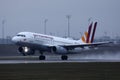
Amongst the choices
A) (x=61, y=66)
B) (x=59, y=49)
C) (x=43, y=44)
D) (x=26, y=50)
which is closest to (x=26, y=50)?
(x=26, y=50)

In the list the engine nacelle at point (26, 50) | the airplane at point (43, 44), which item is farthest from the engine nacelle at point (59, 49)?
the engine nacelle at point (26, 50)

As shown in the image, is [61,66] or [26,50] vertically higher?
[26,50]

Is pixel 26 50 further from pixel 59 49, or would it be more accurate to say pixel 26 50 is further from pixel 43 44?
pixel 59 49

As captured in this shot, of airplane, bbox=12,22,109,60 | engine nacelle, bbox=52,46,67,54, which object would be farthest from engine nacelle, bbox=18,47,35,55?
engine nacelle, bbox=52,46,67,54

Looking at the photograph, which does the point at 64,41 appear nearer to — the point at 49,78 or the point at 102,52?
the point at 102,52

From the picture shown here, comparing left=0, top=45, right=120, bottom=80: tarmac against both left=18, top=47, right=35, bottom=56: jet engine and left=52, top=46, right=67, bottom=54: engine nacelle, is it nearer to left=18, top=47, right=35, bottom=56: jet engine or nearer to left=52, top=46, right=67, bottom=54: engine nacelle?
left=52, top=46, right=67, bottom=54: engine nacelle

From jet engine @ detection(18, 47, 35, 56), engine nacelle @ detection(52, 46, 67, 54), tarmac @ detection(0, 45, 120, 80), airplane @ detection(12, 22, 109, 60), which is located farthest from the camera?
jet engine @ detection(18, 47, 35, 56)

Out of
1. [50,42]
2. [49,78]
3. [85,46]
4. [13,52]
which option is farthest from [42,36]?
[49,78]

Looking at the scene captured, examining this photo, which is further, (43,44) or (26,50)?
(26,50)

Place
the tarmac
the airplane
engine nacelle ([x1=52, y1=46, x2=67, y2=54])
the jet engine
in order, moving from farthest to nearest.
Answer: the jet engine → engine nacelle ([x1=52, y1=46, x2=67, y2=54]) → the airplane → the tarmac

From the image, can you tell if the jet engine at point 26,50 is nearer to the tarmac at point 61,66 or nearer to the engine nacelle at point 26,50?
the engine nacelle at point 26,50

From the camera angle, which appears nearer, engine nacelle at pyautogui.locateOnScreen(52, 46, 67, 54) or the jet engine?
engine nacelle at pyautogui.locateOnScreen(52, 46, 67, 54)

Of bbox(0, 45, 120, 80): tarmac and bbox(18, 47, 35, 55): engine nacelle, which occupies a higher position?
bbox(18, 47, 35, 55): engine nacelle

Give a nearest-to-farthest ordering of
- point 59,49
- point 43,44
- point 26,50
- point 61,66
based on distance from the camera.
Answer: point 61,66, point 43,44, point 59,49, point 26,50
